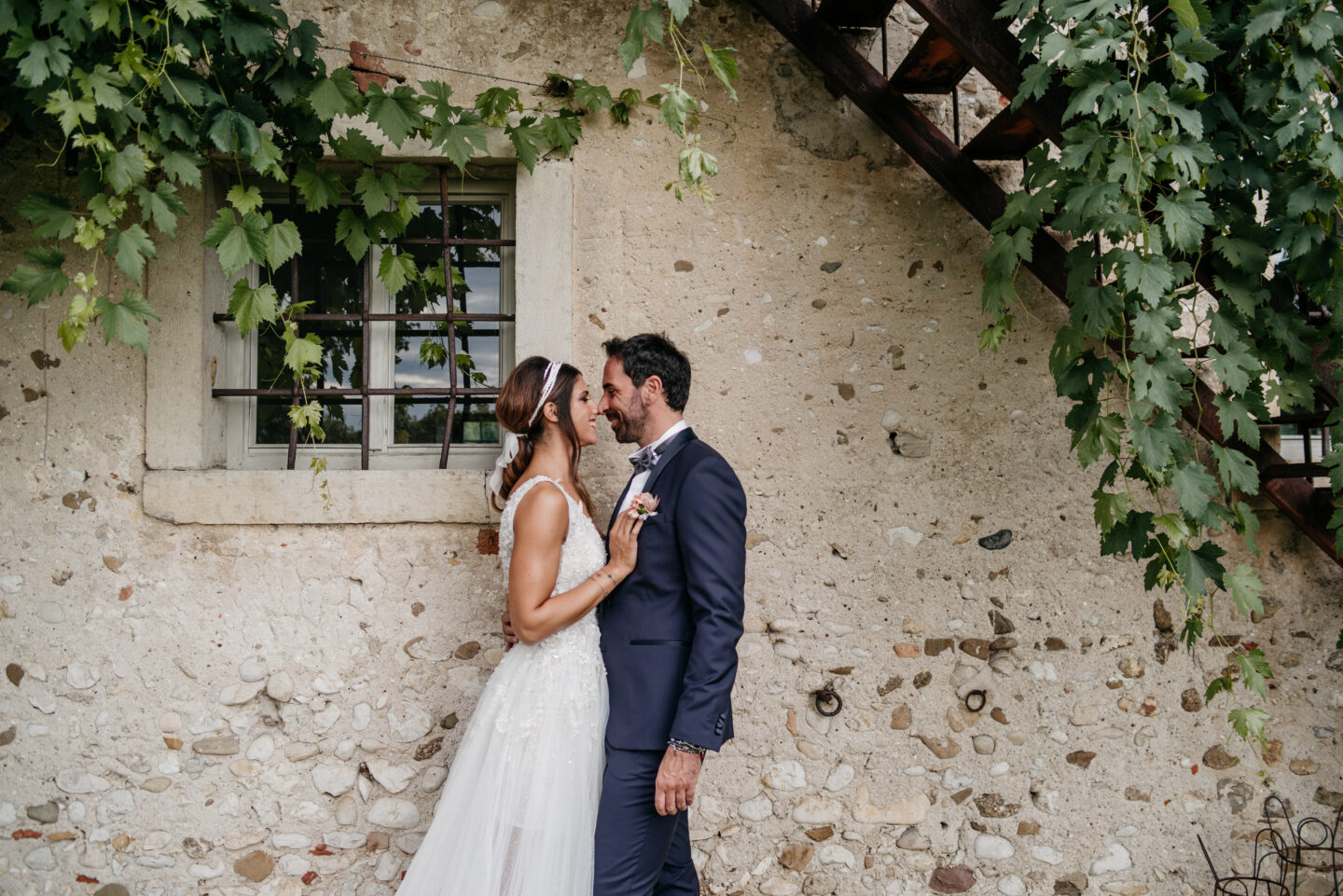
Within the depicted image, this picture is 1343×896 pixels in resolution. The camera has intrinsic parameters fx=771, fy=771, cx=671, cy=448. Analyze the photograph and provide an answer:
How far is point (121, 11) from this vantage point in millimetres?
2119

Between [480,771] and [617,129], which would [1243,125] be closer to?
[617,129]

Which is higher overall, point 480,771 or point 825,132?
point 825,132

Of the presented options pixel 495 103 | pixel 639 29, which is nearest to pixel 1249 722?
pixel 639 29

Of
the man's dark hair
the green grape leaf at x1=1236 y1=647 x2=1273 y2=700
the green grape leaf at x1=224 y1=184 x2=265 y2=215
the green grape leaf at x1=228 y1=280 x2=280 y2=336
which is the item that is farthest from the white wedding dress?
the green grape leaf at x1=1236 y1=647 x2=1273 y2=700

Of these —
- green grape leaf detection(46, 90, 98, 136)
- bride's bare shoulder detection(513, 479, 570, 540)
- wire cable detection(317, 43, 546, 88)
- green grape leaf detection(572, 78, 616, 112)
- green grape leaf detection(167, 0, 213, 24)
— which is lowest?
bride's bare shoulder detection(513, 479, 570, 540)

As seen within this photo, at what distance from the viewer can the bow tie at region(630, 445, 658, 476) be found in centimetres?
224

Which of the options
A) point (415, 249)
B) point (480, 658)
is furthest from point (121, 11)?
point (480, 658)

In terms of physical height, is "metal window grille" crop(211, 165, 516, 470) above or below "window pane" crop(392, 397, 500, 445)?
above

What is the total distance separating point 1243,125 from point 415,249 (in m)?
2.66

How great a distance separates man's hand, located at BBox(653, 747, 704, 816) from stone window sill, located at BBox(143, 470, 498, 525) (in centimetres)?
112

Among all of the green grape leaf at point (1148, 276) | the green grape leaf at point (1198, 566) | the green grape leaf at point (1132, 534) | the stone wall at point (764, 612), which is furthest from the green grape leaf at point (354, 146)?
the green grape leaf at point (1198, 566)

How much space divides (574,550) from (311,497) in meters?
1.09

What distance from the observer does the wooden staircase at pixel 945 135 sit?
2.55 meters

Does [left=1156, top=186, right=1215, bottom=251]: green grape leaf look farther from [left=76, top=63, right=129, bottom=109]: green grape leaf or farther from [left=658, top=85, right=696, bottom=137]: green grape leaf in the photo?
[left=76, top=63, right=129, bottom=109]: green grape leaf
